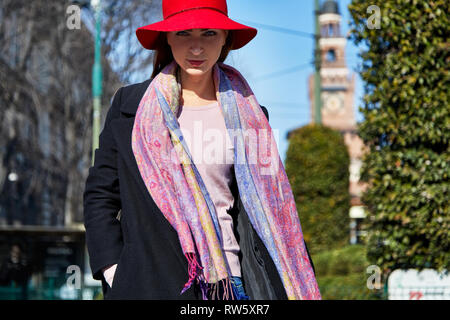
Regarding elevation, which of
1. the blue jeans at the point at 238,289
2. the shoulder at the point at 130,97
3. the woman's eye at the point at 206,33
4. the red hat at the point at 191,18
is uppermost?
the red hat at the point at 191,18

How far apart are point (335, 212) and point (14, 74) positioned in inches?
388

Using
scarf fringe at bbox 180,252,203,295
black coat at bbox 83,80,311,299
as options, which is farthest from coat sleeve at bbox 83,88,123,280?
scarf fringe at bbox 180,252,203,295

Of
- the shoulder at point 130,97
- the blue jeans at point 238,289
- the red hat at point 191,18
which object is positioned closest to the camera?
the blue jeans at point 238,289

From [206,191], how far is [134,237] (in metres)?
0.31

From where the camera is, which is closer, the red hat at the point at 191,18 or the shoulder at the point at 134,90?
the red hat at the point at 191,18

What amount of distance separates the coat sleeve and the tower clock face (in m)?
105

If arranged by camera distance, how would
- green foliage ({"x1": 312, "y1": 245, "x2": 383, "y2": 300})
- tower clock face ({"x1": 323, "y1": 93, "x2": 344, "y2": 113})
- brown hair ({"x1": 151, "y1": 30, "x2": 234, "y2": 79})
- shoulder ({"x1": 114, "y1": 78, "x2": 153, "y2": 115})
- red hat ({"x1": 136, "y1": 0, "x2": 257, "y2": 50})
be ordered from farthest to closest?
tower clock face ({"x1": 323, "y1": 93, "x2": 344, "y2": 113}) < green foliage ({"x1": 312, "y1": 245, "x2": 383, "y2": 300}) < brown hair ({"x1": 151, "y1": 30, "x2": 234, "y2": 79}) < shoulder ({"x1": 114, "y1": 78, "x2": 153, "y2": 115}) < red hat ({"x1": 136, "y1": 0, "x2": 257, "y2": 50})

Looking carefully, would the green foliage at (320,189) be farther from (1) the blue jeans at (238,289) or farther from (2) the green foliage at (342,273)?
(1) the blue jeans at (238,289)

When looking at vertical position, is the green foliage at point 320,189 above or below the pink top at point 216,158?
below

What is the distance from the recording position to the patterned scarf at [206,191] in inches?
99.9

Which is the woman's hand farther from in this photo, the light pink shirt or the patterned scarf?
the patterned scarf

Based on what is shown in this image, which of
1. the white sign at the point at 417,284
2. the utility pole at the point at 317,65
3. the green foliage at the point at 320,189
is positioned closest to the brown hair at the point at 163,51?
the white sign at the point at 417,284

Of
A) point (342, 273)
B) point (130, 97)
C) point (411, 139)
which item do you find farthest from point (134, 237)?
point (342, 273)

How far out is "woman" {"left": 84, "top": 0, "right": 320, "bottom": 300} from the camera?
2543 mm
